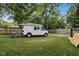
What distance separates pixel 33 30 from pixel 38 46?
26cm

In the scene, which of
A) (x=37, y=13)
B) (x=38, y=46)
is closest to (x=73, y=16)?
(x=37, y=13)

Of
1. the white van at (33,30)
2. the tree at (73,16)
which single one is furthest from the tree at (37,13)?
the tree at (73,16)

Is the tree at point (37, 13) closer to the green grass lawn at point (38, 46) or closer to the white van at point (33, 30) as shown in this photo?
the white van at point (33, 30)

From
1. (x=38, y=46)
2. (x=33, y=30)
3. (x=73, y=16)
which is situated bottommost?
(x=38, y=46)

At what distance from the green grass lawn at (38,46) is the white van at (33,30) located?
0.23 feet

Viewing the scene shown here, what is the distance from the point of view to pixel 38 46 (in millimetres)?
4129

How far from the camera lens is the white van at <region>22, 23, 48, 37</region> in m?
4.19

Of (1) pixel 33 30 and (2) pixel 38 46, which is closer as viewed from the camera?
(2) pixel 38 46

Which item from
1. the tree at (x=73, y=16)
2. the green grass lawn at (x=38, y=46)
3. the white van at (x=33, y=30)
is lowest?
the green grass lawn at (x=38, y=46)

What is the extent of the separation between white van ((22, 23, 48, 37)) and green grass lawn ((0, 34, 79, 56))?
0.23 ft

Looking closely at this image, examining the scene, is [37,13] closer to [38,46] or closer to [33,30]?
[33,30]

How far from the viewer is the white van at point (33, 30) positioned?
13.7ft

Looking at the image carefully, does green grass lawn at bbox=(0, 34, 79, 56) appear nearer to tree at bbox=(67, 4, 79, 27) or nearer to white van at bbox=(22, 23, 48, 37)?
white van at bbox=(22, 23, 48, 37)

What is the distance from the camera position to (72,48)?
13.5ft
